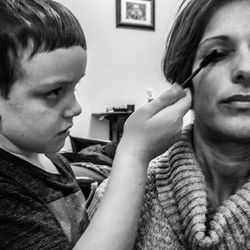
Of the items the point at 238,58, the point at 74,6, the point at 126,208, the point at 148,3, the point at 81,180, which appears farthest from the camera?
the point at 148,3

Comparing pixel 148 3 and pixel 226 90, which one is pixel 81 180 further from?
pixel 148 3

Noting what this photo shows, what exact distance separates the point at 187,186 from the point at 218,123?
0.15m

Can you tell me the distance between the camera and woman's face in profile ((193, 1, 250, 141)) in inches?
Answer: 29.0

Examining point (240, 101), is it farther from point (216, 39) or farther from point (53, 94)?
point (53, 94)

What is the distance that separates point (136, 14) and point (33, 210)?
14.0ft

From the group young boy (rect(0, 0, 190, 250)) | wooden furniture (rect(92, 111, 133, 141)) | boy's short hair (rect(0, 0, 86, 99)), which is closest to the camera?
young boy (rect(0, 0, 190, 250))

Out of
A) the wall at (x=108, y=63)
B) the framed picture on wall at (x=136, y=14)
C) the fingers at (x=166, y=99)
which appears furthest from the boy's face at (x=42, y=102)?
the framed picture on wall at (x=136, y=14)

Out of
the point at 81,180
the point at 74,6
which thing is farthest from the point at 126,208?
the point at 74,6

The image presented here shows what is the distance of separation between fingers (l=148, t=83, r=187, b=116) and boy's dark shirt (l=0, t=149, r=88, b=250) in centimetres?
31

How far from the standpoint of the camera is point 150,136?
0.71m

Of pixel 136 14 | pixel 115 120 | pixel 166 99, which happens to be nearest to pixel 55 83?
pixel 166 99

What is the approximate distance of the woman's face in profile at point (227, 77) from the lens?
74cm

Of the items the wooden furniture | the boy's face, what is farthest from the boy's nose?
the wooden furniture

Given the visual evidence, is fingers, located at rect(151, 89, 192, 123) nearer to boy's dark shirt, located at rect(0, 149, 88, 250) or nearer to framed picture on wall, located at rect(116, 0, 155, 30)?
boy's dark shirt, located at rect(0, 149, 88, 250)
